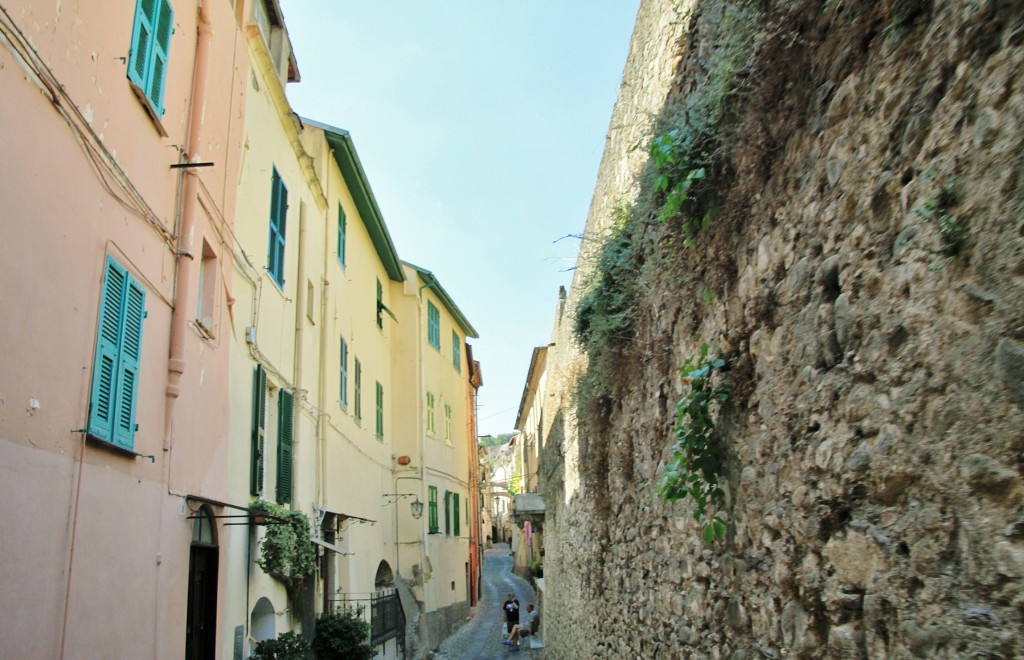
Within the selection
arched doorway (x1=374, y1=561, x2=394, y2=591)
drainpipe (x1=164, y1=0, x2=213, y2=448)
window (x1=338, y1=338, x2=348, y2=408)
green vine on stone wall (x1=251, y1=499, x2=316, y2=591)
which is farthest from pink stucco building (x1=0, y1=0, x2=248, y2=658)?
arched doorway (x1=374, y1=561, x2=394, y2=591)

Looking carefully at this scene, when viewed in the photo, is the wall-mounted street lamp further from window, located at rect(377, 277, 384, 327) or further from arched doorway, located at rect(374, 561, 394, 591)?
window, located at rect(377, 277, 384, 327)

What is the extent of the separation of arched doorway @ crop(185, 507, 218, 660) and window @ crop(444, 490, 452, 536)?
51.3 ft

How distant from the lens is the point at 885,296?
283cm

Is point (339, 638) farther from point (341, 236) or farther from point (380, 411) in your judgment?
point (380, 411)

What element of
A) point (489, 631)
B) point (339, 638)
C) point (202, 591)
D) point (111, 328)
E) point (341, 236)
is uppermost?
point (341, 236)

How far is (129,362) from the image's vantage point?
6020 millimetres

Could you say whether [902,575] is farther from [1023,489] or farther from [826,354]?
[826,354]

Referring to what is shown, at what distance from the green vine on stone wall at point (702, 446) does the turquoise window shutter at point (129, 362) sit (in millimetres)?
3776

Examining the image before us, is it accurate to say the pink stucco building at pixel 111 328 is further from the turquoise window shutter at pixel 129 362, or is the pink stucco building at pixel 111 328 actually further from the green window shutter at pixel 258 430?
→ the green window shutter at pixel 258 430

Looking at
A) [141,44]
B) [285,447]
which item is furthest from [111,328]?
[285,447]

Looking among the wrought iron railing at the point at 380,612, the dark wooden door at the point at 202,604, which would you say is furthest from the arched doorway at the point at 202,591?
the wrought iron railing at the point at 380,612

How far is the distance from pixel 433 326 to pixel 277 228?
13.2m

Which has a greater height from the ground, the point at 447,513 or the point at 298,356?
the point at 298,356

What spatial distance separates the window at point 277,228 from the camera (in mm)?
10719
